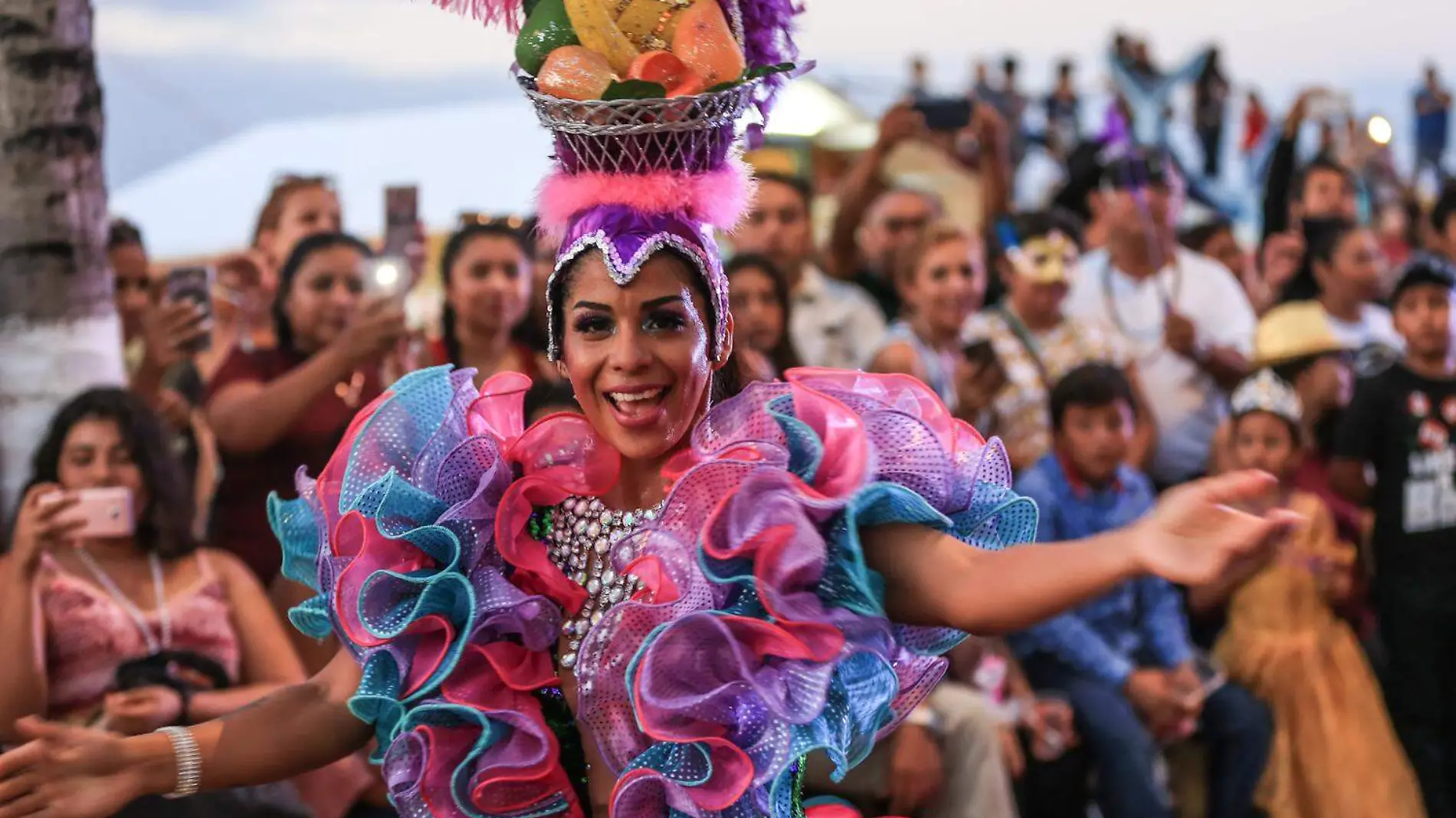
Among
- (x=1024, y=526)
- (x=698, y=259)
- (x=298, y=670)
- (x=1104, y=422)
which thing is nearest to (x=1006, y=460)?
(x=1024, y=526)

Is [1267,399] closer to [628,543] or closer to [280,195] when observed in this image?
[280,195]

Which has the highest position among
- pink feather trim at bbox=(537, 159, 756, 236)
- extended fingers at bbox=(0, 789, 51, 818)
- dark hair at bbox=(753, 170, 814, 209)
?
pink feather trim at bbox=(537, 159, 756, 236)

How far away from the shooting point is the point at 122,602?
4004 millimetres

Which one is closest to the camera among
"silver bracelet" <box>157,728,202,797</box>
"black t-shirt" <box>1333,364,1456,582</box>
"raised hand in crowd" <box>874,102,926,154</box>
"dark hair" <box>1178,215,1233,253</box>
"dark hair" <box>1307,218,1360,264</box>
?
"silver bracelet" <box>157,728,202,797</box>

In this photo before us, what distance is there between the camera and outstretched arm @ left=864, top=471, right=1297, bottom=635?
1918 millimetres

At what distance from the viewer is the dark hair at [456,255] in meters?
4.98

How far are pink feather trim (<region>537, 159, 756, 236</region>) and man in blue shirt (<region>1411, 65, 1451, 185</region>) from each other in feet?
30.9

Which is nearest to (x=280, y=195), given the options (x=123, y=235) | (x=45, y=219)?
(x=123, y=235)

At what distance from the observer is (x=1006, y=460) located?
8.17 feet

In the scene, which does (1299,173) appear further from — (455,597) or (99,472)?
(455,597)

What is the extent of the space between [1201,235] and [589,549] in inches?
230

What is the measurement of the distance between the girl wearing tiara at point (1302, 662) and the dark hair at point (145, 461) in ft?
9.54

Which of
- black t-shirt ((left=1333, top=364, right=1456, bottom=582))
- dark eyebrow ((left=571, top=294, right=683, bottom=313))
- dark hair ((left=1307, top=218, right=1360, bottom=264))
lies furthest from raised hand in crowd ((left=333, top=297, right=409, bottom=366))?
dark hair ((left=1307, top=218, right=1360, bottom=264))

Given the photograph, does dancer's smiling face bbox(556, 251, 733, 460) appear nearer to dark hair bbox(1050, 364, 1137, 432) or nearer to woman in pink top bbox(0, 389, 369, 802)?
woman in pink top bbox(0, 389, 369, 802)
